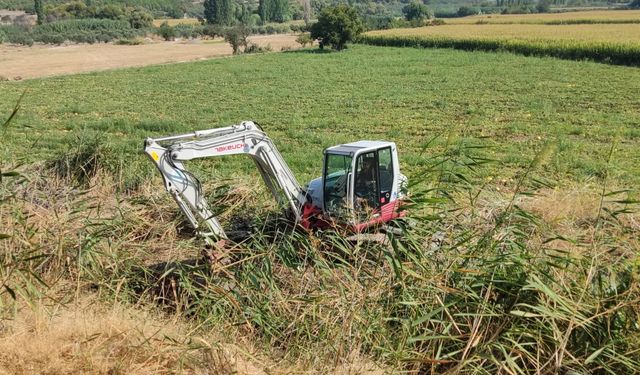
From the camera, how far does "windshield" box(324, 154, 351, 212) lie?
7625mm

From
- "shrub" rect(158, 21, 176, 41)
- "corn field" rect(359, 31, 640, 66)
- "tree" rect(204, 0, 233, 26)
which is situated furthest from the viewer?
"tree" rect(204, 0, 233, 26)

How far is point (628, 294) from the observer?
14.8 ft

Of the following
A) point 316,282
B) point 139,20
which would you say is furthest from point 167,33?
point 316,282

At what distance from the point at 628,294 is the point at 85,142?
930 centimetres

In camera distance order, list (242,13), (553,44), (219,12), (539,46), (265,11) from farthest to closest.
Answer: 1. (265,11)
2. (242,13)
3. (219,12)
4. (539,46)
5. (553,44)

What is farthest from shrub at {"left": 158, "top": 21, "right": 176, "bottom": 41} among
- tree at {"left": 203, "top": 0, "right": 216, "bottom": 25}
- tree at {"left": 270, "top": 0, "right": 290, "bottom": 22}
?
tree at {"left": 270, "top": 0, "right": 290, "bottom": 22}

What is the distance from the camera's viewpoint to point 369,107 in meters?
24.0

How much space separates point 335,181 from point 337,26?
4634 cm

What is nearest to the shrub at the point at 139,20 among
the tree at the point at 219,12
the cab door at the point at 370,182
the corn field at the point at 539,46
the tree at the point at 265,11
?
the tree at the point at 219,12

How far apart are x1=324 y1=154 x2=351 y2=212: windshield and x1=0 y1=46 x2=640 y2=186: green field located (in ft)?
4.54

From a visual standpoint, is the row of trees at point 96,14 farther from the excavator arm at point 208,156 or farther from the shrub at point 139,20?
the excavator arm at point 208,156

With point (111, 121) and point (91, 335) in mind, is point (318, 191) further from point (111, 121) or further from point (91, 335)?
point (111, 121)

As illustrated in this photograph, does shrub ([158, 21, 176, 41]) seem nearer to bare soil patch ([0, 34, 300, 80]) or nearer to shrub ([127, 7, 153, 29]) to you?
shrub ([127, 7, 153, 29])

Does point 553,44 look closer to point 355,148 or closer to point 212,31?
point 355,148
